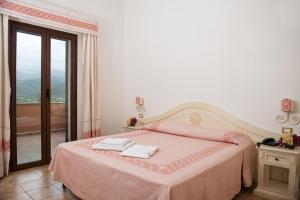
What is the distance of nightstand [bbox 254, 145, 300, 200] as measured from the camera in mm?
2383

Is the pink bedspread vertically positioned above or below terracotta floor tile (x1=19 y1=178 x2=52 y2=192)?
above

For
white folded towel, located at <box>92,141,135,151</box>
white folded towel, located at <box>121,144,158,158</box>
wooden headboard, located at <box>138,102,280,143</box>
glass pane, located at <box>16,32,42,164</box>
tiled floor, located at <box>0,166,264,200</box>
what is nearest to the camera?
Result: white folded towel, located at <box>121,144,158,158</box>

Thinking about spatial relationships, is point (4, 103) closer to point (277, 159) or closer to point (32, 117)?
point (32, 117)

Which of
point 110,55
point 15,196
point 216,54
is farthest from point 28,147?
point 216,54

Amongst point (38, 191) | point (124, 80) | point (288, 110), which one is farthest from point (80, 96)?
point (288, 110)

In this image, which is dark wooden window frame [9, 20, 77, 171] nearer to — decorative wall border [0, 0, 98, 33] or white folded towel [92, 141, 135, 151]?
decorative wall border [0, 0, 98, 33]

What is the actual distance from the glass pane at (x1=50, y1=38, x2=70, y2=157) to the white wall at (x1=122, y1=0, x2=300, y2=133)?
122cm

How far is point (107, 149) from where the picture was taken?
236 cm

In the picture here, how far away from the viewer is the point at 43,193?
2.55 meters

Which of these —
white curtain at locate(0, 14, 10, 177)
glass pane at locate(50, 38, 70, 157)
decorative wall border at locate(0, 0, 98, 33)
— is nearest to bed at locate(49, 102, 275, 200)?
white curtain at locate(0, 14, 10, 177)

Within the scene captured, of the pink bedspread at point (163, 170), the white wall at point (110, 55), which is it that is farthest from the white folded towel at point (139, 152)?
the white wall at point (110, 55)

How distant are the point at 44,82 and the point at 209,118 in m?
2.56

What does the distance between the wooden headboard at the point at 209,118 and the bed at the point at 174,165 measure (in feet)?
0.04

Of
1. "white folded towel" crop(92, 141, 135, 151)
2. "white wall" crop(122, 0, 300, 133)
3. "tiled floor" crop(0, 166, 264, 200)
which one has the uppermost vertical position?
"white wall" crop(122, 0, 300, 133)
